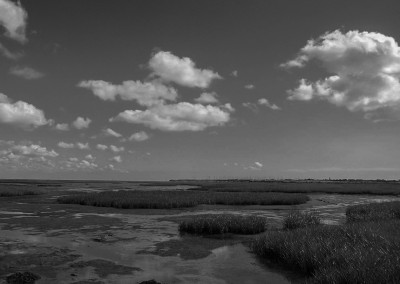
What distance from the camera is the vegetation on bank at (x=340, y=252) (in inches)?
395

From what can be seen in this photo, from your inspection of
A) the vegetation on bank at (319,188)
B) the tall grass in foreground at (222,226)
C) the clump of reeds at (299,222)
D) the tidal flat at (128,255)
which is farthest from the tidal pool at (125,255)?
the vegetation on bank at (319,188)

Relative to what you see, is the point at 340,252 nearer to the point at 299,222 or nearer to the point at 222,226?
the point at 299,222

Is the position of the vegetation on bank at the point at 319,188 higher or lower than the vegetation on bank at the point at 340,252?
higher

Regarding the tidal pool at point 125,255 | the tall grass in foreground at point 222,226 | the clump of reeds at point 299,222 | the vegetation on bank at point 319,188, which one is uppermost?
the vegetation on bank at point 319,188

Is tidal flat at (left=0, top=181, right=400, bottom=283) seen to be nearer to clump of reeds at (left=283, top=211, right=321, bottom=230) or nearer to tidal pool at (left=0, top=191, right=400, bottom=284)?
tidal pool at (left=0, top=191, right=400, bottom=284)

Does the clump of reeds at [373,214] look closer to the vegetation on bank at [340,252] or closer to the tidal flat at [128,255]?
the vegetation on bank at [340,252]

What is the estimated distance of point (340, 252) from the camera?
40.7ft

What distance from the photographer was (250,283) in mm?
12391

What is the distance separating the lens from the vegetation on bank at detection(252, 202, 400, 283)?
1003 centimetres

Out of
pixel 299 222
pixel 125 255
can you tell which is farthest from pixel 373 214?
pixel 125 255

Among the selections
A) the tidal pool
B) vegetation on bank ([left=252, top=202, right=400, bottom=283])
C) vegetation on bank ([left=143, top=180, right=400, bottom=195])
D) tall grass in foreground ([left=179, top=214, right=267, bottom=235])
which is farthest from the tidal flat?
vegetation on bank ([left=143, top=180, right=400, bottom=195])

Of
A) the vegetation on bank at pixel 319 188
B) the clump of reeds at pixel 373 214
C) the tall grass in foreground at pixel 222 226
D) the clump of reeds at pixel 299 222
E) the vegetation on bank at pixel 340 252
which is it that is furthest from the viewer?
the vegetation on bank at pixel 319 188

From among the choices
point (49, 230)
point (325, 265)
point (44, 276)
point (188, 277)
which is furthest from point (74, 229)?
point (325, 265)

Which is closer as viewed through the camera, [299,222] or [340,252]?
[340,252]
